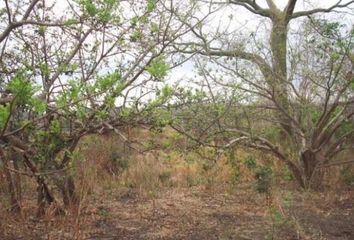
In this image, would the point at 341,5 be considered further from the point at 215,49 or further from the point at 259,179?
the point at 259,179

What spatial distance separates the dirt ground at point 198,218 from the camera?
5.77 metres

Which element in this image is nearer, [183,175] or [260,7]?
[183,175]

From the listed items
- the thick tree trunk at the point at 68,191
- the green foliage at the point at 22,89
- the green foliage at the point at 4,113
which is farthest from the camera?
the thick tree trunk at the point at 68,191

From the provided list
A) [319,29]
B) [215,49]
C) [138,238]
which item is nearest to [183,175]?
[215,49]

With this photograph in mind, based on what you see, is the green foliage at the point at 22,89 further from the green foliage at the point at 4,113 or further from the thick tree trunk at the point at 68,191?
the thick tree trunk at the point at 68,191

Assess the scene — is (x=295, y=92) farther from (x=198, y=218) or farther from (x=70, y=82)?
(x=70, y=82)

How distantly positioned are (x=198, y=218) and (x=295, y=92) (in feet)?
9.96

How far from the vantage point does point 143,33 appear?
514cm

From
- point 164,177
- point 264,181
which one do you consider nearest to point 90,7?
point 264,181

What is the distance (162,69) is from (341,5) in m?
9.29

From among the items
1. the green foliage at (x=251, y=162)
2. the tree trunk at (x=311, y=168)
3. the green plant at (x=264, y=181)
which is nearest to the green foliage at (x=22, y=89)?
the green plant at (x=264, y=181)

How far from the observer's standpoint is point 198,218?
687 cm

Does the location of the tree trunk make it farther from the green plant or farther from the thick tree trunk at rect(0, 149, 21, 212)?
the thick tree trunk at rect(0, 149, 21, 212)

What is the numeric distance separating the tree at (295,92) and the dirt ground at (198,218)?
3.01ft
